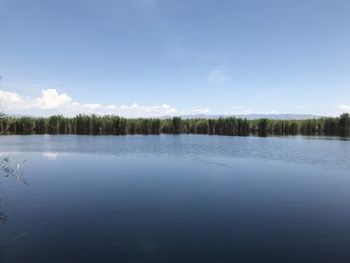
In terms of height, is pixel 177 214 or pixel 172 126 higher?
pixel 172 126

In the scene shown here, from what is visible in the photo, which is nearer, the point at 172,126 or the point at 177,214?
the point at 177,214

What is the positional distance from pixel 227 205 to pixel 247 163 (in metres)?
14.8

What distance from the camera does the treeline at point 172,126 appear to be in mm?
73375

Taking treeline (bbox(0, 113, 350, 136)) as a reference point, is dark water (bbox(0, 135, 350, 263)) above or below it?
below

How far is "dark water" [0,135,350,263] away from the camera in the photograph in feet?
32.4

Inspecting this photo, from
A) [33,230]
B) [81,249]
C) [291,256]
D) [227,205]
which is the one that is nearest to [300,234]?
[291,256]

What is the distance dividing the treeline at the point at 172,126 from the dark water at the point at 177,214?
4838 cm

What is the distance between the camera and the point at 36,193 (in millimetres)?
17375

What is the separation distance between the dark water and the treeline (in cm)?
4838

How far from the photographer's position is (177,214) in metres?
13.8

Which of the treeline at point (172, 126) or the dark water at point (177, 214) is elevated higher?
the treeline at point (172, 126)

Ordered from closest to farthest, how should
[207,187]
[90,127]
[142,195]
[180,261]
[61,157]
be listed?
1. [180,261]
2. [142,195]
3. [207,187]
4. [61,157]
5. [90,127]

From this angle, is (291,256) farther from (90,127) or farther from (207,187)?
(90,127)

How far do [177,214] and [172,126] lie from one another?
70.3 metres
